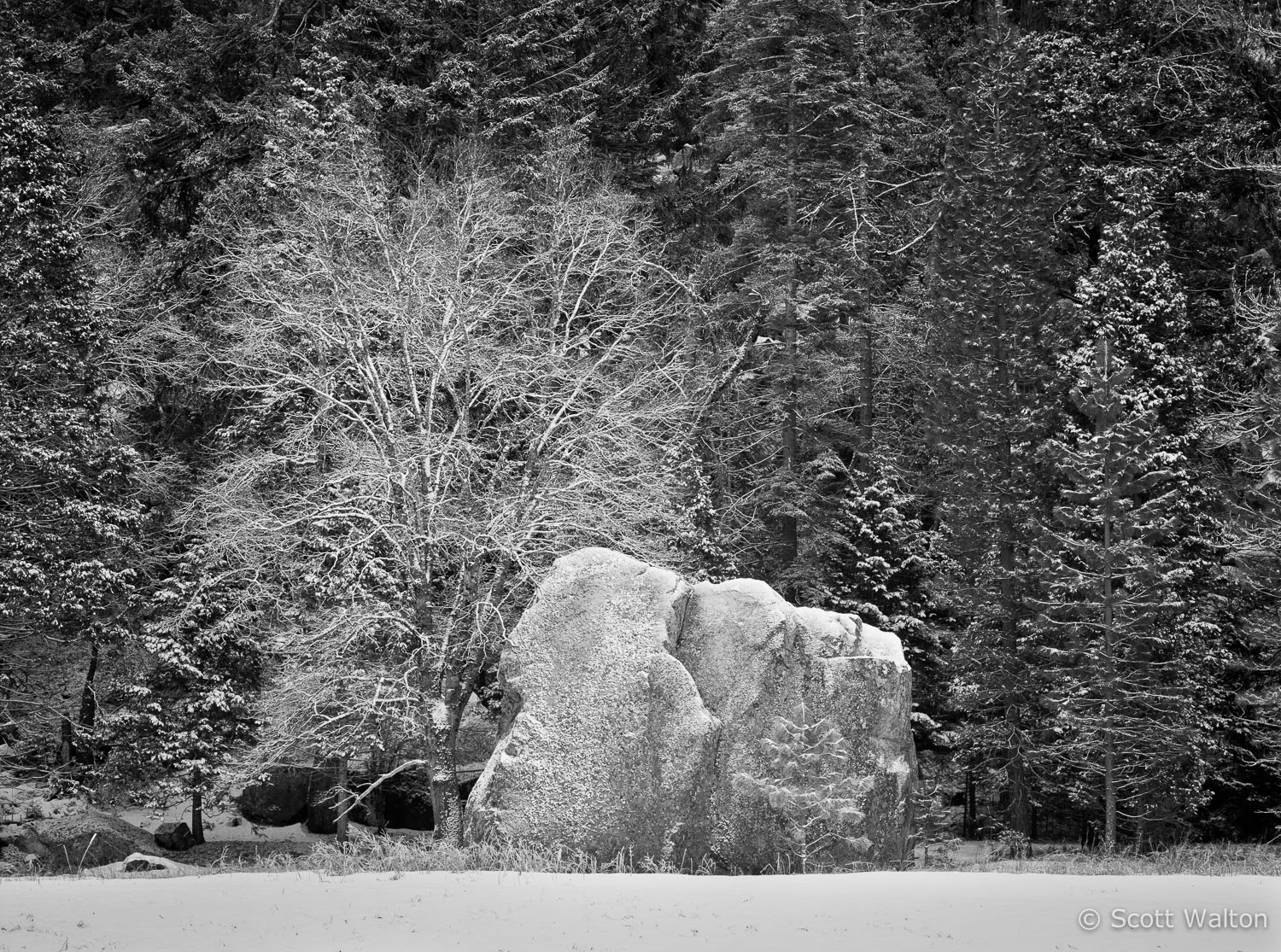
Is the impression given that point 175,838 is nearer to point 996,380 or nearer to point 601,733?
point 601,733

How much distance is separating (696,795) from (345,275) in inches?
431

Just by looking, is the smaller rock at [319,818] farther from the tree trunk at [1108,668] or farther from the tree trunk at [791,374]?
the tree trunk at [1108,668]

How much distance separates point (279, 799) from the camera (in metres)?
28.5

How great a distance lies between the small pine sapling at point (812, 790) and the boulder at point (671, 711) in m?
0.07

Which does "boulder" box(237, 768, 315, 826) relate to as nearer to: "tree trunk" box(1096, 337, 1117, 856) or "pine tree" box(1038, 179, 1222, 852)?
"pine tree" box(1038, 179, 1222, 852)

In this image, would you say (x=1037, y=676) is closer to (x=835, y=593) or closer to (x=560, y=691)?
(x=835, y=593)

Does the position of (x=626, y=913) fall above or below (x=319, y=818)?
above

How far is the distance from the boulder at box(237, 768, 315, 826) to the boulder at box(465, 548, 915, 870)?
49.7 feet

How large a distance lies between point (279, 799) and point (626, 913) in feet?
66.8

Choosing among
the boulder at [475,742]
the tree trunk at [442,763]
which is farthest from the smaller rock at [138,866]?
the boulder at [475,742]

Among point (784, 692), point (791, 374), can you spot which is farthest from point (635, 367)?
point (784, 692)

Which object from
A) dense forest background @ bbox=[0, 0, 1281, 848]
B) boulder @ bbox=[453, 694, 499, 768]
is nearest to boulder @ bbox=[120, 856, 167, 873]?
dense forest background @ bbox=[0, 0, 1281, 848]

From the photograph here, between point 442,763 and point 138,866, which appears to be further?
point 442,763

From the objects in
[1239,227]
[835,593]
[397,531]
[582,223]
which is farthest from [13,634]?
[1239,227]
